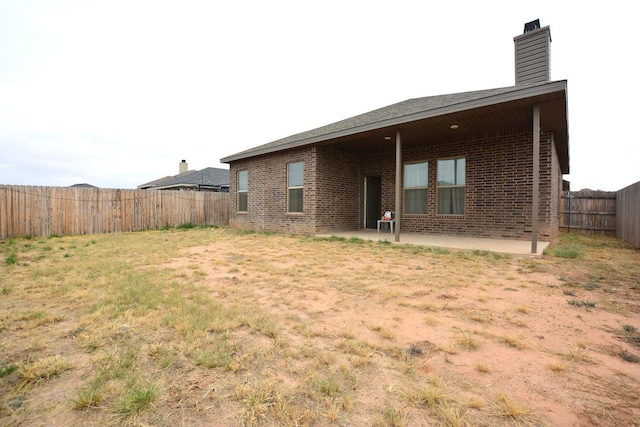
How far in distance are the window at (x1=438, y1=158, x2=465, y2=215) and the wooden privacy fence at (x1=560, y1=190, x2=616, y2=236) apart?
7.54 metres

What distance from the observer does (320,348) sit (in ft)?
6.82

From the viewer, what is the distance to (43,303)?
10.1ft

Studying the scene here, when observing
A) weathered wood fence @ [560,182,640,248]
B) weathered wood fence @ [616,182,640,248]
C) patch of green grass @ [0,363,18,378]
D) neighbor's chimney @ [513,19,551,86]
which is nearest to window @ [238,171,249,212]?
neighbor's chimney @ [513,19,551,86]

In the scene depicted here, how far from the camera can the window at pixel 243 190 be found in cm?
1227

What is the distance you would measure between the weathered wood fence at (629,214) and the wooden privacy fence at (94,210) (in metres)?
15.5

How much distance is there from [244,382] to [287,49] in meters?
15.0

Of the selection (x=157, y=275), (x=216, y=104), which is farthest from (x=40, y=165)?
(x=157, y=275)

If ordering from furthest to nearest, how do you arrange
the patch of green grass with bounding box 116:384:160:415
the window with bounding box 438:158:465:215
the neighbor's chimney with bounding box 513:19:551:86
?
the window with bounding box 438:158:465:215, the neighbor's chimney with bounding box 513:19:551:86, the patch of green grass with bounding box 116:384:160:415

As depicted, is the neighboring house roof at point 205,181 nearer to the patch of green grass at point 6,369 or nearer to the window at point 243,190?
the window at point 243,190

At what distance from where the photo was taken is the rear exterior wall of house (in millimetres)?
7707

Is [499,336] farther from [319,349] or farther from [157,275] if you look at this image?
[157,275]

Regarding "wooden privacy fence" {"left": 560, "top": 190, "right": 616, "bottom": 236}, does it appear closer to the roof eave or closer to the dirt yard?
the roof eave

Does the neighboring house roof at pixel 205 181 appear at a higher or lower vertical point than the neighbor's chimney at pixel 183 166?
lower

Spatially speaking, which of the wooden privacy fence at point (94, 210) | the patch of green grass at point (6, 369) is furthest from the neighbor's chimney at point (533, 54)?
the wooden privacy fence at point (94, 210)
